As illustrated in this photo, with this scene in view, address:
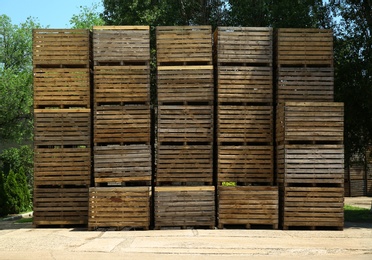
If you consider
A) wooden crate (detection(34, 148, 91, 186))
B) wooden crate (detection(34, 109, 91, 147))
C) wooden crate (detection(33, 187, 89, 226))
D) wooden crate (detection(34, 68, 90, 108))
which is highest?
wooden crate (detection(34, 68, 90, 108))

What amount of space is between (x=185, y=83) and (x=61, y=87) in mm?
3081

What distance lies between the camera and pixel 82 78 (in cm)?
1625

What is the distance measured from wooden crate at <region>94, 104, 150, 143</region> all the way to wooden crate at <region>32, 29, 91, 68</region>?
1.36m

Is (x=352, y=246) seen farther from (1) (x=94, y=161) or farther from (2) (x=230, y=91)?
(1) (x=94, y=161)

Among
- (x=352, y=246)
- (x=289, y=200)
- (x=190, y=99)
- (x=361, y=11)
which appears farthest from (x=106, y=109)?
→ (x=361, y=11)

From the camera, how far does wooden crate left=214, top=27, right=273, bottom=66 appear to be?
16250 millimetres

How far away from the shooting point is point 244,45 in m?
16.3

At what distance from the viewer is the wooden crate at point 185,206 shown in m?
15.7

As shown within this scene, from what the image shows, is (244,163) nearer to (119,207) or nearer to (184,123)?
(184,123)

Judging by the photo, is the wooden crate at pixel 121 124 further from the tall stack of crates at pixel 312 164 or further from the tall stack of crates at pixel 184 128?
the tall stack of crates at pixel 312 164

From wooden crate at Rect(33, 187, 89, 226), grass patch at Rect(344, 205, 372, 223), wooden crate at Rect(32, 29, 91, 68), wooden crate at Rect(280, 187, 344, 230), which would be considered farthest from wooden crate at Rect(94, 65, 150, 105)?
grass patch at Rect(344, 205, 372, 223)

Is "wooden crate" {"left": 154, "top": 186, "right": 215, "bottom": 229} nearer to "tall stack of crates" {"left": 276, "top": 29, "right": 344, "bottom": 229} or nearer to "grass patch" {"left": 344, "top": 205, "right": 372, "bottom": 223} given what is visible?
"tall stack of crates" {"left": 276, "top": 29, "right": 344, "bottom": 229}

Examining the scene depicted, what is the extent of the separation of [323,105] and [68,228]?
693cm

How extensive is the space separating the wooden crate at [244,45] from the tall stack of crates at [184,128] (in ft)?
1.05
